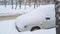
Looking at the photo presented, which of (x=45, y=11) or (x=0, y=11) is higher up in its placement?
(x=45, y=11)

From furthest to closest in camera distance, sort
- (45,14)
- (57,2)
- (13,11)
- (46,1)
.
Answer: (13,11) → (46,1) → (45,14) → (57,2)

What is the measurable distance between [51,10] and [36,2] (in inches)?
128

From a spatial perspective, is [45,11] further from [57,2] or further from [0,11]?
[0,11]

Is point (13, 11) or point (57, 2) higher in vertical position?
point (57, 2)

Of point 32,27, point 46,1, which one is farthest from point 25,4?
point 32,27

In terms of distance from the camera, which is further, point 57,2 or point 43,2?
point 43,2

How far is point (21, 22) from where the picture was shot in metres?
3.13

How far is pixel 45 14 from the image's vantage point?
10.7 ft

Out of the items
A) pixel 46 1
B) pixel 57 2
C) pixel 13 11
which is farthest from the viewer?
pixel 13 11

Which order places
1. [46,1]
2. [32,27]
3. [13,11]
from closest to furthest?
[32,27] < [46,1] < [13,11]

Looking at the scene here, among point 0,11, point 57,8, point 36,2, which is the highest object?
point 57,8

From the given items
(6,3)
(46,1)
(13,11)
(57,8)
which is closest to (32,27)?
(57,8)

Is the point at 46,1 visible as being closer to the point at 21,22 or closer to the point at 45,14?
the point at 45,14

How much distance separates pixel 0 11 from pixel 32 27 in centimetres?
375
